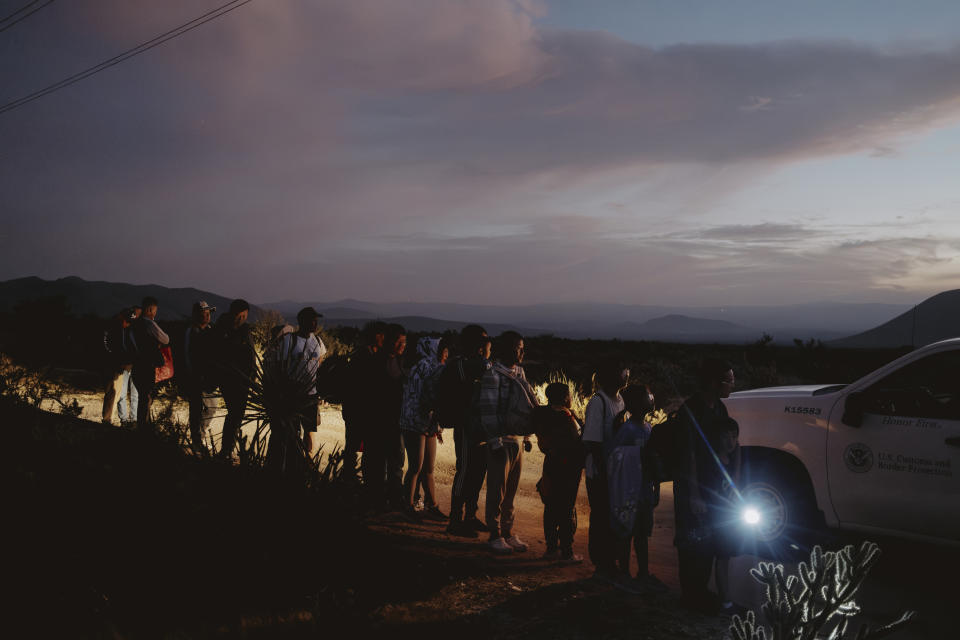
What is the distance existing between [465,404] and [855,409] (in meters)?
3.45

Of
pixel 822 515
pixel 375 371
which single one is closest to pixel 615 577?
pixel 822 515

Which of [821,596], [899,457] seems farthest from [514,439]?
[821,596]

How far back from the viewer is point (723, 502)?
195 inches

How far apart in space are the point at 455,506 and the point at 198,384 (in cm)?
417

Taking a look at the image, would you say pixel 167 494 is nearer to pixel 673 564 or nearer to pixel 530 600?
pixel 530 600

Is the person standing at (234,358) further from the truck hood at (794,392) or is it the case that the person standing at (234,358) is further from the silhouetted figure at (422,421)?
the truck hood at (794,392)

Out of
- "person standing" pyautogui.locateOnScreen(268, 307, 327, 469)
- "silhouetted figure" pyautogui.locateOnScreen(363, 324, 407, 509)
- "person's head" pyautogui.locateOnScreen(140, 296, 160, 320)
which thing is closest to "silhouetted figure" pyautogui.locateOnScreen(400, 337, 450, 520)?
"silhouetted figure" pyautogui.locateOnScreen(363, 324, 407, 509)

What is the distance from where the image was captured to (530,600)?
5.11m

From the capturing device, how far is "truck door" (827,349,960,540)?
214 inches

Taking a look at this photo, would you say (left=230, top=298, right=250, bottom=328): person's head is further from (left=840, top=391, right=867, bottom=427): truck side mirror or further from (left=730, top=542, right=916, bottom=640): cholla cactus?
(left=730, top=542, right=916, bottom=640): cholla cactus

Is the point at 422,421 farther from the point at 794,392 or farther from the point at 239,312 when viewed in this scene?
the point at 794,392

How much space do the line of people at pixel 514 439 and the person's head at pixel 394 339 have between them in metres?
0.02

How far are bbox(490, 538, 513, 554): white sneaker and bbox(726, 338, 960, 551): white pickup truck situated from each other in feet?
7.04

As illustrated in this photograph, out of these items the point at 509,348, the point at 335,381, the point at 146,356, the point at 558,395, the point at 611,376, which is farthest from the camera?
the point at 146,356
